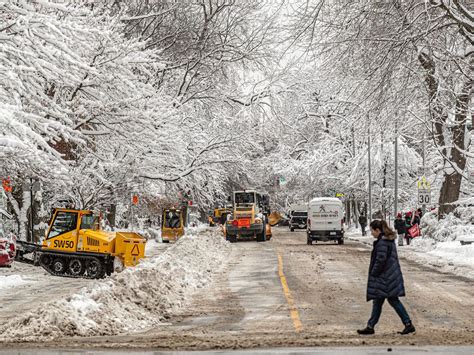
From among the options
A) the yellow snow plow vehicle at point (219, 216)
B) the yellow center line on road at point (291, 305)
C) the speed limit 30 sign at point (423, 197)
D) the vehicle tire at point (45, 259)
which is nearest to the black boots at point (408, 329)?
the yellow center line on road at point (291, 305)

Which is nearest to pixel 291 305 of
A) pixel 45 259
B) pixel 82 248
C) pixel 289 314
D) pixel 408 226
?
pixel 289 314

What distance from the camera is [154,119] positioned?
104 feet

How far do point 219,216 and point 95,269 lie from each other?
6875cm

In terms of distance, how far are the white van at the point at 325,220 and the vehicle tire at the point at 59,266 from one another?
77.4 ft

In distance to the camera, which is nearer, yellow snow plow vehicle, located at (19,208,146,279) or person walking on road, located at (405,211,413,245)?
yellow snow plow vehicle, located at (19,208,146,279)

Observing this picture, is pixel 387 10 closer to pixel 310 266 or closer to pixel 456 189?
pixel 310 266

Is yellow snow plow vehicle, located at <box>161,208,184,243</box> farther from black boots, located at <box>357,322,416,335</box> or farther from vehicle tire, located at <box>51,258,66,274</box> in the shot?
black boots, located at <box>357,322,416,335</box>

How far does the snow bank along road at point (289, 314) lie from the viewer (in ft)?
42.6

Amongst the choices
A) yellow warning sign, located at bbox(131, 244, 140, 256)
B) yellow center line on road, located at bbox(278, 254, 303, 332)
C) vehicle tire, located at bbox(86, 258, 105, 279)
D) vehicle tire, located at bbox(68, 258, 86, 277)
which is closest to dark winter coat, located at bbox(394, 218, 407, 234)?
yellow center line on road, located at bbox(278, 254, 303, 332)

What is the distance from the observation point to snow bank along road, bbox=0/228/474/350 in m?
13.0

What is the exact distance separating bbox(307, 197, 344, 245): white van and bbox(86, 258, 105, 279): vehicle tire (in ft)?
77.5

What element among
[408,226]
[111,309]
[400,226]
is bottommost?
[111,309]

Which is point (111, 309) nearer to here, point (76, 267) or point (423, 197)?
point (76, 267)

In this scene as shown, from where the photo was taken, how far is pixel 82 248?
28312 millimetres
